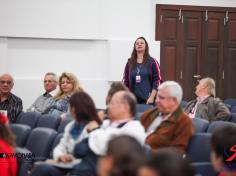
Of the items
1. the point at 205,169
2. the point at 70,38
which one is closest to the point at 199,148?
the point at 205,169

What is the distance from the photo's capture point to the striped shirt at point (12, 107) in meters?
6.04

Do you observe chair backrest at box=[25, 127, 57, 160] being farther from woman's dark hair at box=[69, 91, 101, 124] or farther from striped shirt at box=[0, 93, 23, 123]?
striped shirt at box=[0, 93, 23, 123]

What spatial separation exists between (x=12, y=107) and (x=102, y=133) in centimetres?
311

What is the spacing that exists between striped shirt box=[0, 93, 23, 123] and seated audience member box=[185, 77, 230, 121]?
200cm

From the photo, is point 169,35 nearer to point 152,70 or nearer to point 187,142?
point 152,70

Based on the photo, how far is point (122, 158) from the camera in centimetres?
182

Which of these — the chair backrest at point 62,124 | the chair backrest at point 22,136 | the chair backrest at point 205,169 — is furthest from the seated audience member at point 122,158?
the chair backrest at point 62,124

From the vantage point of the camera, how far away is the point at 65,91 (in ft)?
19.9

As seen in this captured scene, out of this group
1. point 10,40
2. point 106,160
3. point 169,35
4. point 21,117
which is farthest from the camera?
point 169,35

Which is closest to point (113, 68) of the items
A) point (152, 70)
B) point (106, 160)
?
point (152, 70)

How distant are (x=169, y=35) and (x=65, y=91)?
12.1ft

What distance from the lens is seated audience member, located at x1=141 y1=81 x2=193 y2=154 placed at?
373 centimetres

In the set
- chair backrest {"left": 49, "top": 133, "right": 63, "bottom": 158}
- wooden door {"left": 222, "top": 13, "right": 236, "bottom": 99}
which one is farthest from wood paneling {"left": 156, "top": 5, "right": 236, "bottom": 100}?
chair backrest {"left": 49, "top": 133, "right": 63, "bottom": 158}

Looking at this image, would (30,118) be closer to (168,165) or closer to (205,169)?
(205,169)
